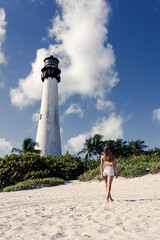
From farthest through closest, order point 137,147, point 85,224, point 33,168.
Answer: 1. point 137,147
2. point 33,168
3. point 85,224

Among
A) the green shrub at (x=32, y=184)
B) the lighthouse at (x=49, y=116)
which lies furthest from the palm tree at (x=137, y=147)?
the green shrub at (x=32, y=184)

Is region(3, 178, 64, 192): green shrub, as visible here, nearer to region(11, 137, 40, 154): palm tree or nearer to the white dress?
the white dress

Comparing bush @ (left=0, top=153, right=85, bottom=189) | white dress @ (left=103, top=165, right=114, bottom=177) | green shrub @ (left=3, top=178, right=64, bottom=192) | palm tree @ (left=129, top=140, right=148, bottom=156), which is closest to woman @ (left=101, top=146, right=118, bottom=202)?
white dress @ (left=103, top=165, right=114, bottom=177)

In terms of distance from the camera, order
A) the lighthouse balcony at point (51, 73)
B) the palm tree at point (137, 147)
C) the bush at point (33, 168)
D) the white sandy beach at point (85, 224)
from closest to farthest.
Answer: the white sandy beach at point (85, 224) < the bush at point (33, 168) < the lighthouse balcony at point (51, 73) < the palm tree at point (137, 147)

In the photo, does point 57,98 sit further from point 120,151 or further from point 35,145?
point 120,151

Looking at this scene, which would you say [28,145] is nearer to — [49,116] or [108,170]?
[49,116]

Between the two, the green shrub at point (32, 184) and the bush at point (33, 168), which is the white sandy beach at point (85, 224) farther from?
the bush at point (33, 168)

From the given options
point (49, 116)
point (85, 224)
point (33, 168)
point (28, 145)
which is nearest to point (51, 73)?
point (49, 116)

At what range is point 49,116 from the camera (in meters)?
27.2

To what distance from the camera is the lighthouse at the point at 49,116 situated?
25767 millimetres

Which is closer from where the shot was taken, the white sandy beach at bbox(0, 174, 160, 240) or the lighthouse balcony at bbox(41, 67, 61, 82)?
the white sandy beach at bbox(0, 174, 160, 240)

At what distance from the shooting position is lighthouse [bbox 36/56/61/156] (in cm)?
2577

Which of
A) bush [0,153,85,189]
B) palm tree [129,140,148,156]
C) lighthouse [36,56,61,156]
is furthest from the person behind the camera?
palm tree [129,140,148,156]

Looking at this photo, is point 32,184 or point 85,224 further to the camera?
point 32,184
